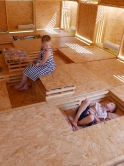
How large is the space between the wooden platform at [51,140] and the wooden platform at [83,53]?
6.18 ft

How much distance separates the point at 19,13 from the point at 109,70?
3847mm

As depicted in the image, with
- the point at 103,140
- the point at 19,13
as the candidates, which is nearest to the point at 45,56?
the point at 103,140

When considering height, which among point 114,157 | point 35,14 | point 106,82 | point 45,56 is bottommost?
point 114,157

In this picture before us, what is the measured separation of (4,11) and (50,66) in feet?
11.9

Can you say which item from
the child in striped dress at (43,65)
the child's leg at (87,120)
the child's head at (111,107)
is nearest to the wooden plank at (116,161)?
the child's leg at (87,120)

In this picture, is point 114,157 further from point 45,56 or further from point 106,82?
point 45,56

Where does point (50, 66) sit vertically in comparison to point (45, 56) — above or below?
below

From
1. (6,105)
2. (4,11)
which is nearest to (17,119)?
(6,105)

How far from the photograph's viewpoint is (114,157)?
1.78 meters

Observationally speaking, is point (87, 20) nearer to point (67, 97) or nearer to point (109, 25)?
point (109, 25)

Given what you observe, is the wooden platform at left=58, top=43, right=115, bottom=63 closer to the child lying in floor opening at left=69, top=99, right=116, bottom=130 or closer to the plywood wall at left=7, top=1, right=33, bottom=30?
the child lying in floor opening at left=69, top=99, right=116, bottom=130

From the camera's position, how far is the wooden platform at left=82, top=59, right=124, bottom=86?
3.07m

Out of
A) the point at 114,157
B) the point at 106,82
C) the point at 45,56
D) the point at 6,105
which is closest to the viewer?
the point at 114,157

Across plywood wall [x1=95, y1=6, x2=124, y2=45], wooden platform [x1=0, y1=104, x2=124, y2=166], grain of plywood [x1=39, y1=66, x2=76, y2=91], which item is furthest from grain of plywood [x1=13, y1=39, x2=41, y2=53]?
wooden platform [x1=0, y1=104, x2=124, y2=166]
